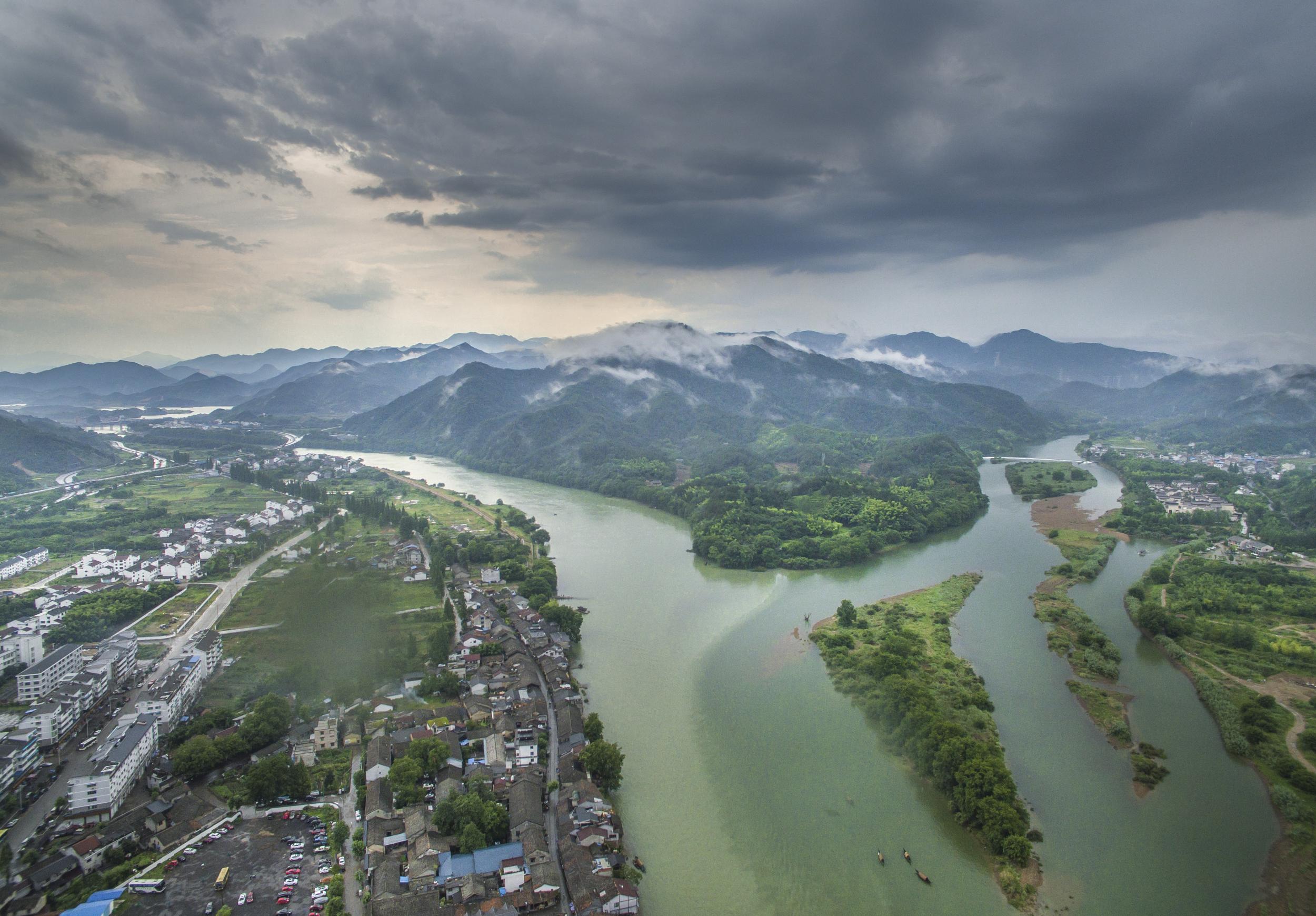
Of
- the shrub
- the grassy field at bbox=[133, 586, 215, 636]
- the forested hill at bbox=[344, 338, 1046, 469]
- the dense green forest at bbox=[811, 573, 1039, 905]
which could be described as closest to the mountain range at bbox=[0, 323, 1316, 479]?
the forested hill at bbox=[344, 338, 1046, 469]

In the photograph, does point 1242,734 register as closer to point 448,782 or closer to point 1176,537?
point 448,782

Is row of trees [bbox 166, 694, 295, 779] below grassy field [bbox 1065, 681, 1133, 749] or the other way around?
the other way around

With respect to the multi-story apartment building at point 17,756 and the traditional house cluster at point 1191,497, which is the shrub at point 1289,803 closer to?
the multi-story apartment building at point 17,756

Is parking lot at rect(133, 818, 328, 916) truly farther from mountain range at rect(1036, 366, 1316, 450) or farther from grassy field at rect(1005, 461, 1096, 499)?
mountain range at rect(1036, 366, 1316, 450)

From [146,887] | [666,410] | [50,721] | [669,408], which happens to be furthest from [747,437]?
[146,887]

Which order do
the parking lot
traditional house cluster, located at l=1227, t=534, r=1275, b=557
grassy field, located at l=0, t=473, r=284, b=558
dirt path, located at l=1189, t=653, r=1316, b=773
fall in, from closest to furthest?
1. the parking lot
2. dirt path, located at l=1189, t=653, r=1316, b=773
3. grassy field, located at l=0, t=473, r=284, b=558
4. traditional house cluster, located at l=1227, t=534, r=1275, b=557

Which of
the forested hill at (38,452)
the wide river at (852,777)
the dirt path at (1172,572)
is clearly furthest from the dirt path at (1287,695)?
the forested hill at (38,452)
